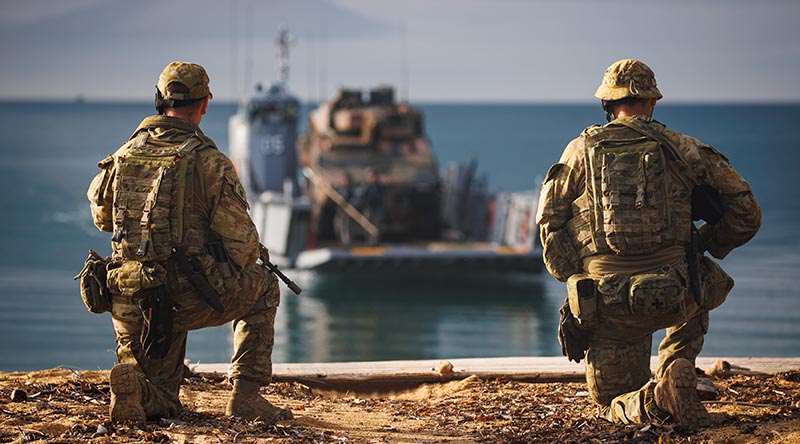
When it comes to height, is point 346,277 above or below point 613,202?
below

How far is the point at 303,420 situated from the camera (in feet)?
19.7

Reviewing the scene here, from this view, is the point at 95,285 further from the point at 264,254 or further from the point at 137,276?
the point at 264,254

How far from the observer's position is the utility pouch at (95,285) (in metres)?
5.67

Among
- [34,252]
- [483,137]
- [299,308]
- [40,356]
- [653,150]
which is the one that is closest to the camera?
[653,150]

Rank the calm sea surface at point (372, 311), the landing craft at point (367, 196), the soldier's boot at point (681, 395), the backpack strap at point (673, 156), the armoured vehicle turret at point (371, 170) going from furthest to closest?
1. the armoured vehicle turret at point (371, 170)
2. the landing craft at point (367, 196)
3. the calm sea surface at point (372, 311)
4. the backpack strap at point (673, 156)
5. the soldier's boot at point (681, 395)

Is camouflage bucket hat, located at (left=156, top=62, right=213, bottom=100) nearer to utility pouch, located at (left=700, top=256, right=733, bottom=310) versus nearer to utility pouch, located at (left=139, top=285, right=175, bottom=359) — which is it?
utility pouch, located at (left=139, top=285, right=175, bottom=359)

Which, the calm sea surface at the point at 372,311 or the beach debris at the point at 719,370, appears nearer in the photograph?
the beach debris at the point at 719,370

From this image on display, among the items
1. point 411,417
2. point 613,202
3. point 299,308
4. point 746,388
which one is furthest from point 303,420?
point 299,308

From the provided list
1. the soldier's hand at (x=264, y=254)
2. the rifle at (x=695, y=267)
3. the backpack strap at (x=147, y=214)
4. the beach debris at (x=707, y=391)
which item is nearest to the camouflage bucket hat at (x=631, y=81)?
the rifle at (x=695, y=267)

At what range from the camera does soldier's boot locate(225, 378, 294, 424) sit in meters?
5.82

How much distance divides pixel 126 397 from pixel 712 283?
2.73m

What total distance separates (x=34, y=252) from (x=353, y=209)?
8.81m

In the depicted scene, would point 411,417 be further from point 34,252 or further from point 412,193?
point 34,252

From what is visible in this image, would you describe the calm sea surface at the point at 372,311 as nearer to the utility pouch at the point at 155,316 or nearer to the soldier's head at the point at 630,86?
the utility pouch at the point at 155,316
